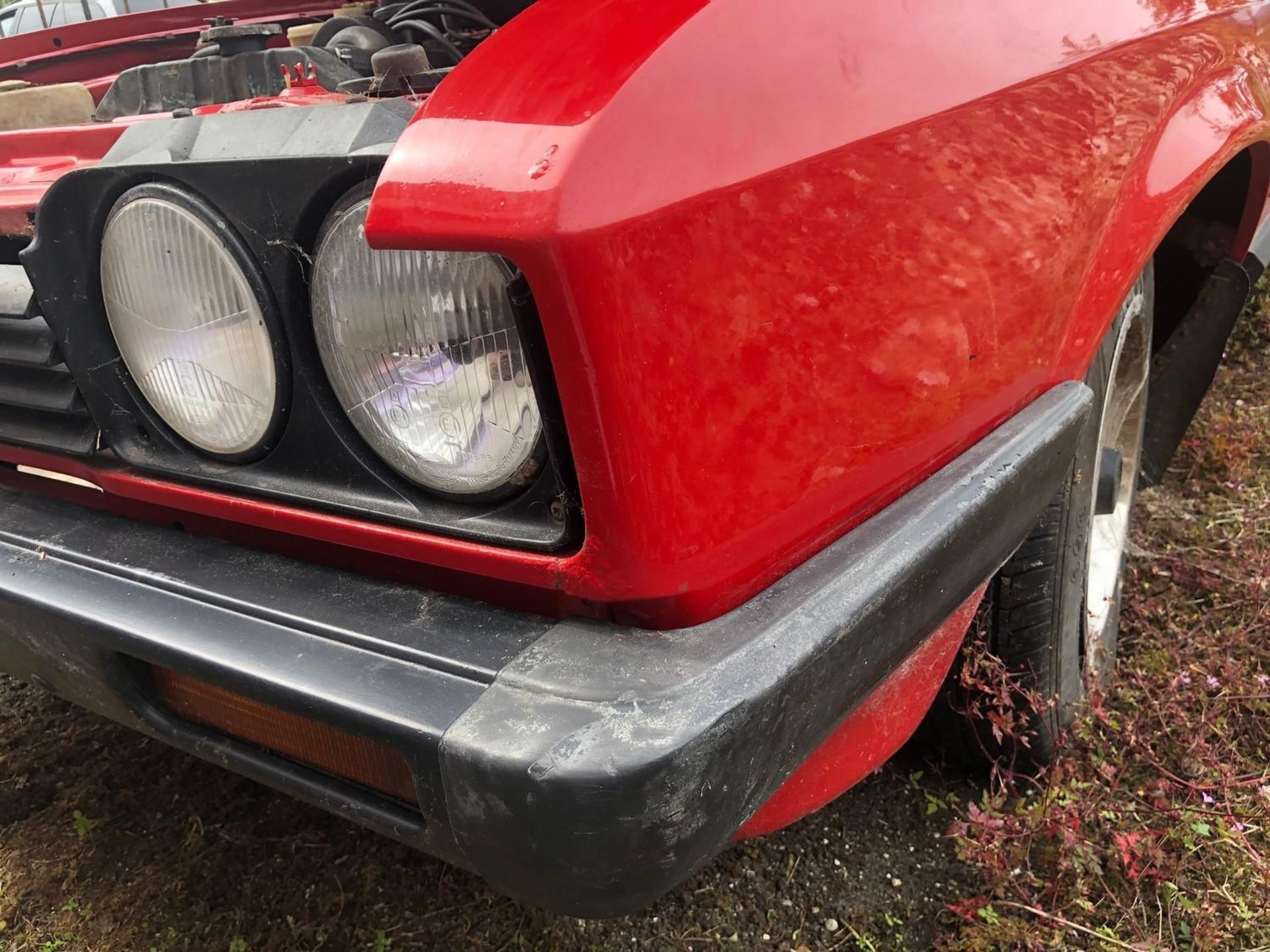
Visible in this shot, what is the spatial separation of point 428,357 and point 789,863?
4.01 ft

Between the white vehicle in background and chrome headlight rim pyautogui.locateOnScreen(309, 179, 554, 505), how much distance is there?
2415 mm

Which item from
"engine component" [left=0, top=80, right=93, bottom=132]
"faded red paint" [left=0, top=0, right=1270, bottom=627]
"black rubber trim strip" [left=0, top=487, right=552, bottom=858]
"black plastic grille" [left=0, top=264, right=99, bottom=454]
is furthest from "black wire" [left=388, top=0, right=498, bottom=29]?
"black rubber trim strip" [left=0, top=487, right=552, bottom=858]

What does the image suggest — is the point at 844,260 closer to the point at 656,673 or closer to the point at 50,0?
the point at 656,673

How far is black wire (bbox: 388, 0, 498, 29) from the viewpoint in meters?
2.03

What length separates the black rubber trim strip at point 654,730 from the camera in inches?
30.6

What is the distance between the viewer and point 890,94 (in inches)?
37.6

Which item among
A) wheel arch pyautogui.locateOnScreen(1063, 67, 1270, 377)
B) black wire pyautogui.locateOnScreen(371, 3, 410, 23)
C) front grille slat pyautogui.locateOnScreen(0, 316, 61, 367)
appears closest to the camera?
front grille slat pyautogui.locateOnScreen(0, 316, 61, 367)

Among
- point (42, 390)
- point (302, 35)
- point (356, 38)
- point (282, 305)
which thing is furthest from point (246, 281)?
point (302, 35)

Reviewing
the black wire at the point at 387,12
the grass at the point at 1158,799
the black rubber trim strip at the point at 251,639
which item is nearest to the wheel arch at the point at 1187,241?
the grass at the point at 1158,799

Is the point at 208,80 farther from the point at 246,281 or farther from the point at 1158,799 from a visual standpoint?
the point at 1158,799

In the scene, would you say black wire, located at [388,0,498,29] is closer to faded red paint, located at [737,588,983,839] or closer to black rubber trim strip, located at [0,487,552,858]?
black rubber trim strip, located at [0,487,552,858]

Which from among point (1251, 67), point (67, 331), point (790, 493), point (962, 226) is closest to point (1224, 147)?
point (1251, 67)

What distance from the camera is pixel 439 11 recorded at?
6.83 ft

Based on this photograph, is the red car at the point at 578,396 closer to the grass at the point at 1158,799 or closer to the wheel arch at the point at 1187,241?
the wheel arch at the point at 1187,241
